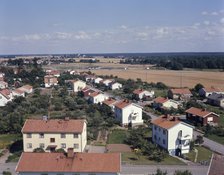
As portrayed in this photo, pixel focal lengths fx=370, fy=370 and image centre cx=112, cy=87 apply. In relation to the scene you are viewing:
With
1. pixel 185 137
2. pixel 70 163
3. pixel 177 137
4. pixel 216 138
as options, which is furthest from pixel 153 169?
pixel 216 138

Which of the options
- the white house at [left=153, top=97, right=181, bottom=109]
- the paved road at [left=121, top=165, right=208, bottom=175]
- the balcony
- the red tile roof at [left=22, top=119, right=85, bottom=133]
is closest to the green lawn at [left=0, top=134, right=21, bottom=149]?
the red tile roof at [left=22, top=119, right=85, bottom=133]

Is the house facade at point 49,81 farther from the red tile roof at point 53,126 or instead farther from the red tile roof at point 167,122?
the red tile roof at point 167,122

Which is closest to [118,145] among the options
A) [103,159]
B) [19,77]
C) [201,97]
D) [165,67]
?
[103,159]

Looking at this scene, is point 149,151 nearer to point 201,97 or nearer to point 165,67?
point 201,97

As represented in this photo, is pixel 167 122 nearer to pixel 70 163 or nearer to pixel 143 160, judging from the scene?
pixel 143 160

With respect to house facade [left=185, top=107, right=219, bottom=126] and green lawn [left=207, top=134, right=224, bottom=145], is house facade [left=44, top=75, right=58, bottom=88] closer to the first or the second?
house facade [left=185, top=107, right=219, bottom=126]

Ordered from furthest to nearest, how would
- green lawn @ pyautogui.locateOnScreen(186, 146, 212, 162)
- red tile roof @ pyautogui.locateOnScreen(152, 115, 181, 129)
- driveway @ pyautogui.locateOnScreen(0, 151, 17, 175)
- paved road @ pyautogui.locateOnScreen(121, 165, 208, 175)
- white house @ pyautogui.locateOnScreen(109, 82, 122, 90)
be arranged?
white house @ pyautogui.locateOnScreen(109, 82, 122, 90) < red tile roof @ pyautogui.locateOnScreen(152, 115, 181, 129) < green lawn @ pyautogui.locateOnScreen(186, 146, 212, 162) < driveway @ pyautogui.locateOnScreen(0, 151, 17, 175) < paved road @ pyautogui.locateOnScreen(121, 165, 208, 175)
